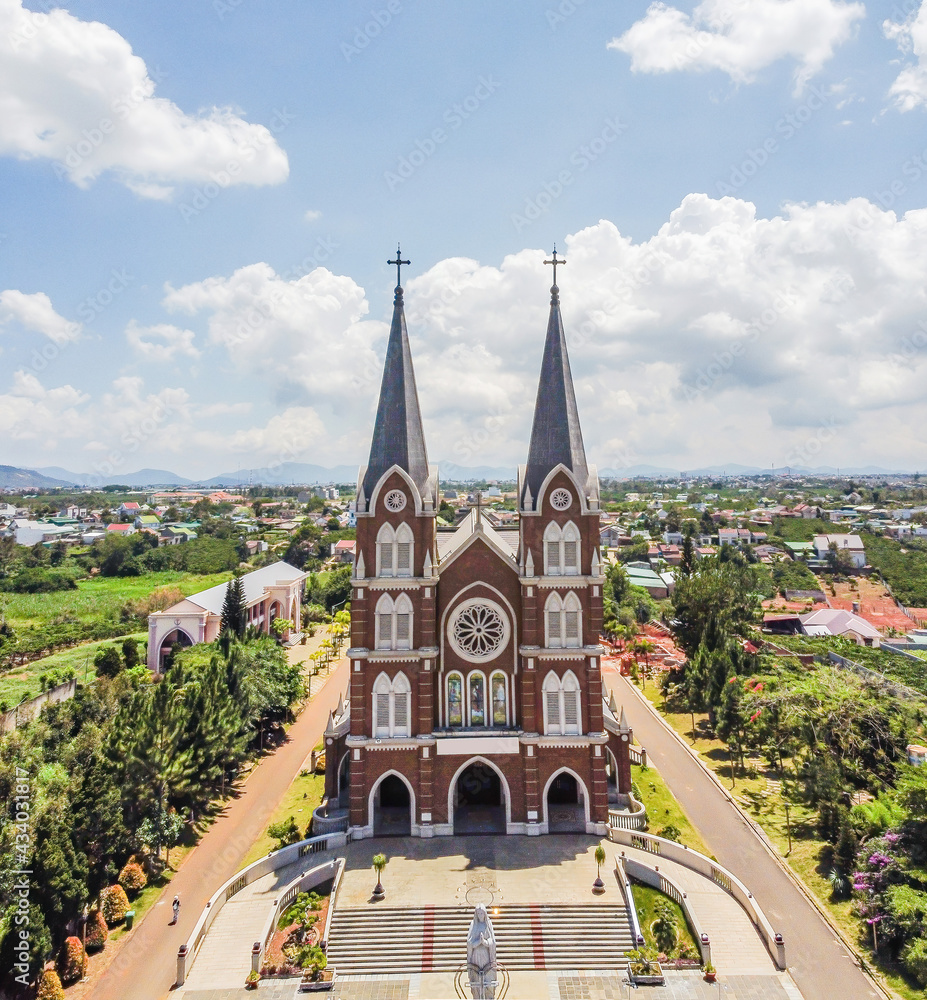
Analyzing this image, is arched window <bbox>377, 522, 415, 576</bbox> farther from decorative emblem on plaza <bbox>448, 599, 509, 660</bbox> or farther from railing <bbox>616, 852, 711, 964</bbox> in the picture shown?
railing <bbox>616, 852, 711, 964</bbox>

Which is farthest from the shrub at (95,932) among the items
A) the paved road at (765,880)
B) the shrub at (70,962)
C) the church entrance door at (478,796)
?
the paved road at (765,880)

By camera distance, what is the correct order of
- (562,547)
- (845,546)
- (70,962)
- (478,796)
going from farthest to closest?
(845,546)
(478,796)
(562,547)
(70,962)

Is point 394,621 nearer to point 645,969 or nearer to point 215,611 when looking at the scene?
point 645,969

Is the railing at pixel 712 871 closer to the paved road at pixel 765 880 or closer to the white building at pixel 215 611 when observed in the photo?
the paved road at pixel 765 880

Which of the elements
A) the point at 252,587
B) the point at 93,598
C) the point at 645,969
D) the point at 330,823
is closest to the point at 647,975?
the point at 645,969

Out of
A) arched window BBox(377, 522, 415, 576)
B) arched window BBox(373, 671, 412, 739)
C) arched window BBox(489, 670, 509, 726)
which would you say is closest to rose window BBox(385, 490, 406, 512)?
arched window BBox(377, 522, 415, 576)
